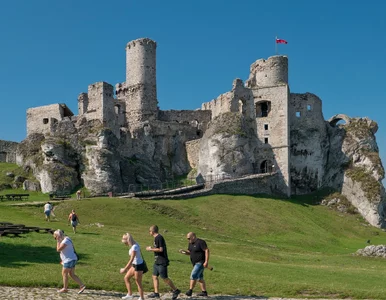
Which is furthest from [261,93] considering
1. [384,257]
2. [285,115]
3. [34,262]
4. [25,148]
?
[34,262]

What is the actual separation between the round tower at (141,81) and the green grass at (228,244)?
77.0ft

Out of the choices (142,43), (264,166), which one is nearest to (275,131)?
(264,166)

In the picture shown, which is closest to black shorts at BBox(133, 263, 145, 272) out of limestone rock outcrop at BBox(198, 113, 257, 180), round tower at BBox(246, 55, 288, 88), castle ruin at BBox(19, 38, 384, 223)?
castle ruin at BBox(19, 38, 384, 223)

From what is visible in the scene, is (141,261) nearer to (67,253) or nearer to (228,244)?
(67,253)

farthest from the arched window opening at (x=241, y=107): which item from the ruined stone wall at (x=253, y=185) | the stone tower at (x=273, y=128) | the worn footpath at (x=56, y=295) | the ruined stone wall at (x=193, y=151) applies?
the worn footpath at (x=56, y=295)

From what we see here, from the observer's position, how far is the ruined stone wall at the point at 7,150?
78.8 meters

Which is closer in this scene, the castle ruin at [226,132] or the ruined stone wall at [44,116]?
the castle ruin at [226,132]

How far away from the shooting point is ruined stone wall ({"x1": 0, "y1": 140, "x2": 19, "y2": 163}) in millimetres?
78787

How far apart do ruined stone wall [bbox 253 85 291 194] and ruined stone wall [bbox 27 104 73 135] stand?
2772 centimetres

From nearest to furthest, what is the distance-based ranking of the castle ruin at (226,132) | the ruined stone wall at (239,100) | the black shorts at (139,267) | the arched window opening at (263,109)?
the black shorts at (139,267) → the castle ruin at (226,132) → the ruined stone wall at (239,100) → the arched window opening at (263,109)

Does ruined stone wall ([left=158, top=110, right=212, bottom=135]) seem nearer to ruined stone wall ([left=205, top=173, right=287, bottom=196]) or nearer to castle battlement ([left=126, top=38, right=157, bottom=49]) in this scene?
castle battlement ([left=126, top=38, right=157, bottom=49])

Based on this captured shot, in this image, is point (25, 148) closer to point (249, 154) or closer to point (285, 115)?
point (249, 154)

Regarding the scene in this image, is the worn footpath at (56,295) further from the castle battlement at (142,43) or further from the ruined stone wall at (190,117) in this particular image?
the ruined stone wall at (190,117)

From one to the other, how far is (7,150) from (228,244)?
51285 mm
